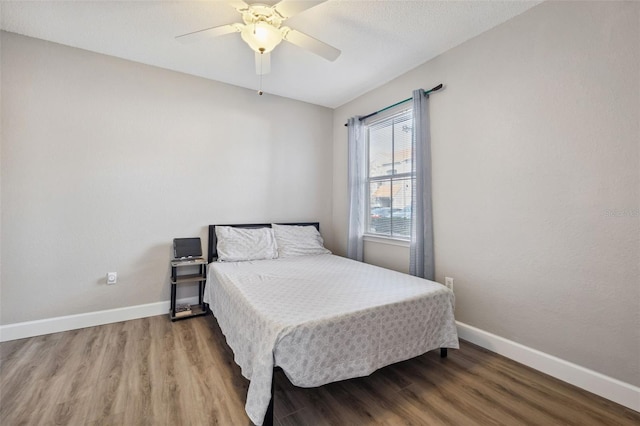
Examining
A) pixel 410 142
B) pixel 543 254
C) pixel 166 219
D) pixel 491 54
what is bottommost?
pixel 543 254

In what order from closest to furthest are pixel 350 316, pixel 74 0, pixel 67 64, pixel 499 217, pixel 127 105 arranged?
pixel 350 316 → pixel 74 0 → pixel 499 217 → pixel 67 64 → pixel 127 105

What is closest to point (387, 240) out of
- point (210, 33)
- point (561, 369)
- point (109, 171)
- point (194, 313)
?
point (561, 369)

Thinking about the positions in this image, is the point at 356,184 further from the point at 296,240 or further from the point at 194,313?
the point at 194,313

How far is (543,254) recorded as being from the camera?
189 cm

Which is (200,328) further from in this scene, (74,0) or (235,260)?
(74,0)

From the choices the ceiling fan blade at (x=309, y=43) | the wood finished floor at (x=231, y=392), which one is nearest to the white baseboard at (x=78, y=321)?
the wood finished floor at (x=231, y=392)

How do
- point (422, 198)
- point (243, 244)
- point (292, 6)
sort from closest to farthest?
point (292, 6), point (422, 198), point (243, 244)

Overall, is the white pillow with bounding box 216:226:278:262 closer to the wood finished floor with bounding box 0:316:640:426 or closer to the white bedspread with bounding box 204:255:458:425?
the white bedspread with bounding box 204:255:458:425

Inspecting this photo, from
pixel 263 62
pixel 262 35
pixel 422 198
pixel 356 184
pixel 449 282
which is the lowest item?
pixel 449 282

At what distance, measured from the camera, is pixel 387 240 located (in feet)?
10.1

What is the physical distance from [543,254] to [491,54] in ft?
5.35

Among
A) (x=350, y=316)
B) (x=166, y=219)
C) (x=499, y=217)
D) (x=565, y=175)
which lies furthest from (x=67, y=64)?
(x=565, y=175)

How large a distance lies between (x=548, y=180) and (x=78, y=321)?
4.08 meters

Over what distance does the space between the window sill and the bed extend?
52cm
